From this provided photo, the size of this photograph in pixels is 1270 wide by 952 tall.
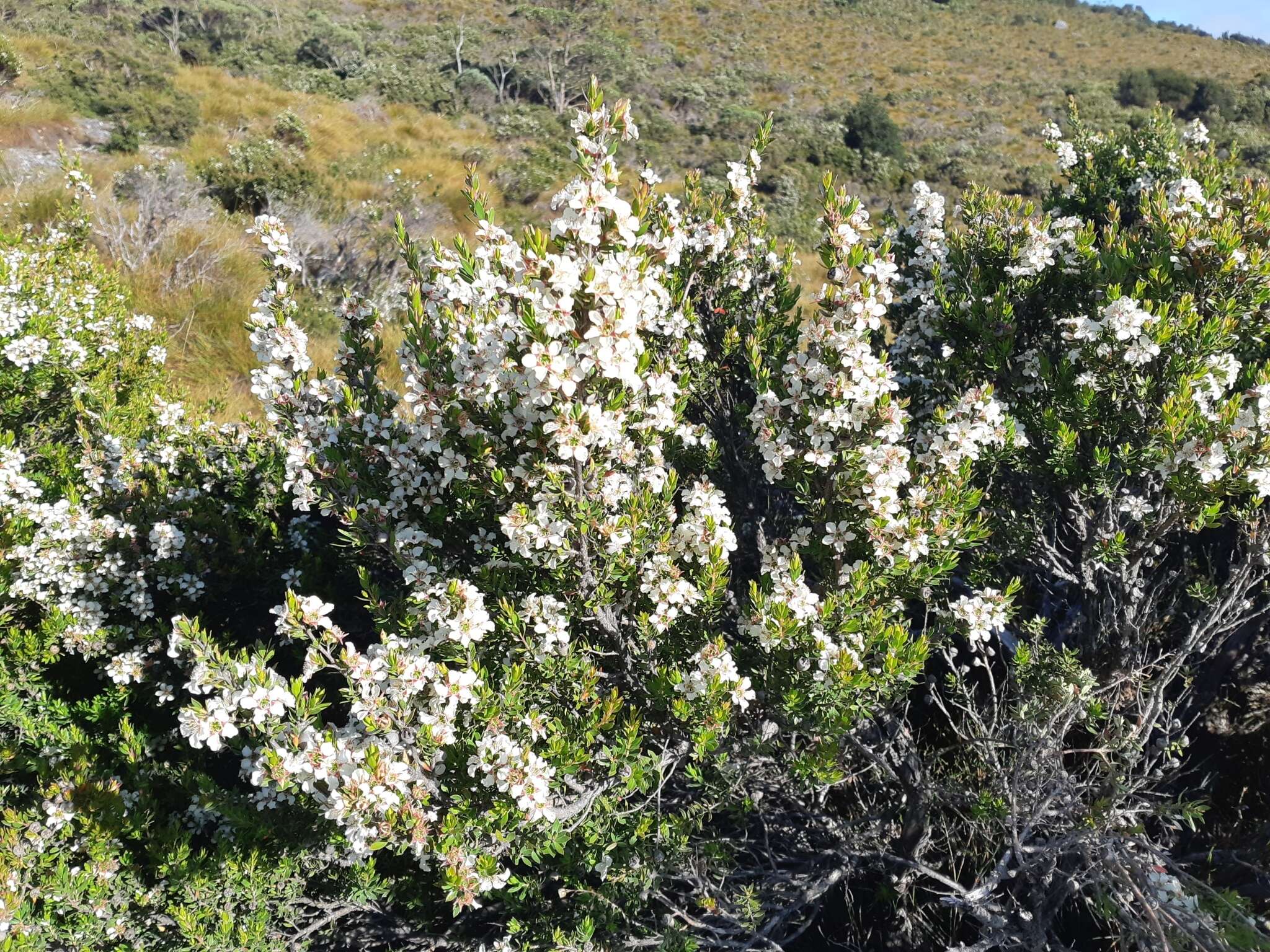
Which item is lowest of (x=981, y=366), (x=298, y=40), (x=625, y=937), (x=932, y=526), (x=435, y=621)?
(x=625, y=937)

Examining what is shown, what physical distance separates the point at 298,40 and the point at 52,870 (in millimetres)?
29907

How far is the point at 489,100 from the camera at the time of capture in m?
24.5

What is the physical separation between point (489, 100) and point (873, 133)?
41.6 feet

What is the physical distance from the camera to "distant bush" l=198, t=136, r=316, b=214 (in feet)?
38.6

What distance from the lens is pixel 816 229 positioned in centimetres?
1623

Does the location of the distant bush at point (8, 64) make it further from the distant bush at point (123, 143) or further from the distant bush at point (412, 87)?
the distant bush at point (412, 87)

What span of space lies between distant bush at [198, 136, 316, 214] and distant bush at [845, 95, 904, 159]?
736 inches

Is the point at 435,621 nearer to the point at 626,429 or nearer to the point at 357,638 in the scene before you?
the point at 626,429

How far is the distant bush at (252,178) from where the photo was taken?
38.6 ft

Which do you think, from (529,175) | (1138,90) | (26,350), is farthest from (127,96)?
(1138,90)

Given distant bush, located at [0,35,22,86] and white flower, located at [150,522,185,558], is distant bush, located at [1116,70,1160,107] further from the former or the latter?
white flower, located at [150,522,185,558]

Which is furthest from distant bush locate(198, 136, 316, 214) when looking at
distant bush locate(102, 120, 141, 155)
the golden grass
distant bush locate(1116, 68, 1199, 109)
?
distant bush locate(1116, 68, 1199, 109)

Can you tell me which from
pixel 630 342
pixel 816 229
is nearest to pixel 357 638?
pixel 630 342

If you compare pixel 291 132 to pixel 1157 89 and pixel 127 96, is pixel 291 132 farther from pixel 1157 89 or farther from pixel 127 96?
pixel 1157 89
